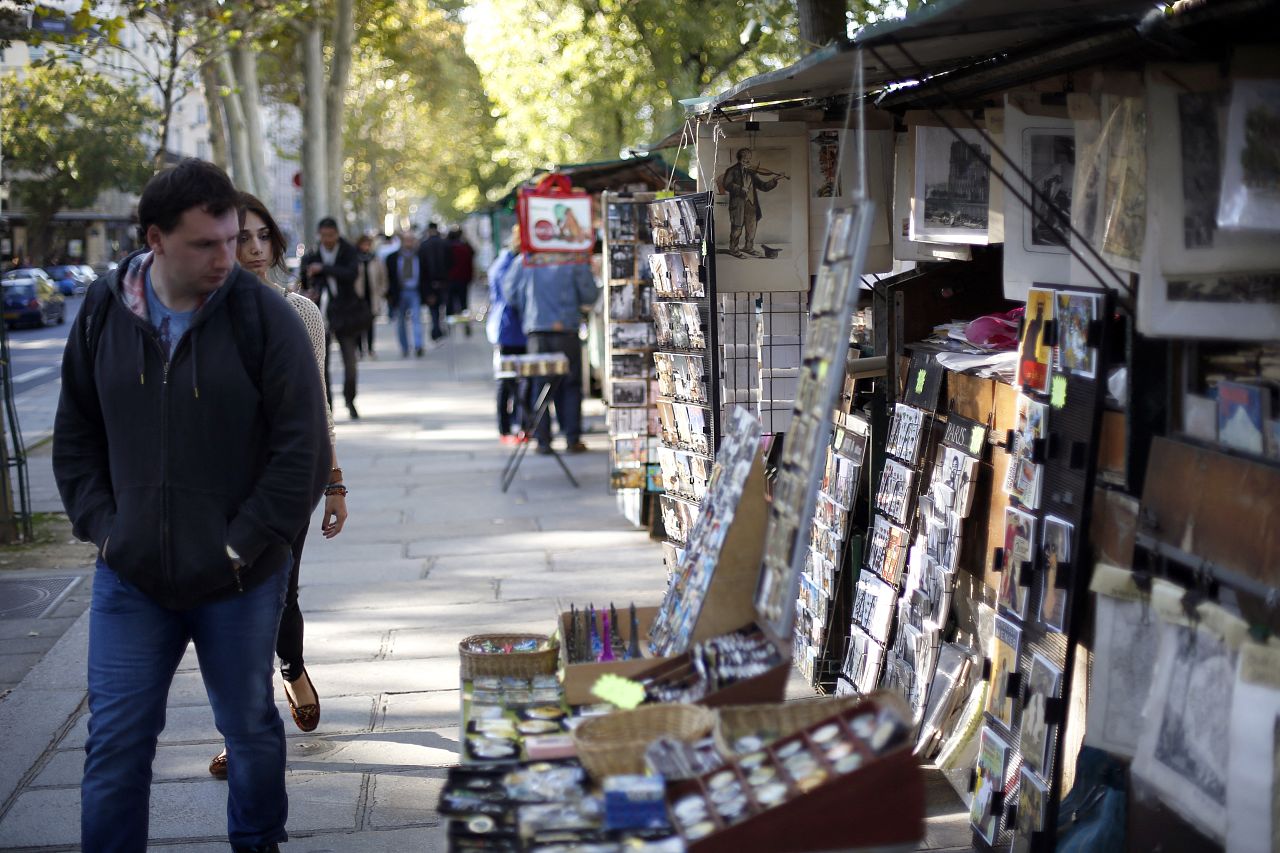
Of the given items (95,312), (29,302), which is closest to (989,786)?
(95,312)

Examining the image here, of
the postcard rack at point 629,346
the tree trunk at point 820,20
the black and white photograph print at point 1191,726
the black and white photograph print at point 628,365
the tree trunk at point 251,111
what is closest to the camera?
the black and white photograph print at point 1191,726

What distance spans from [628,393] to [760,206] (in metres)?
4.19

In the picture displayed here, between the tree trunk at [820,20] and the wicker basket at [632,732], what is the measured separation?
202 inches

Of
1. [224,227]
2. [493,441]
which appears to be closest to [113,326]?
[224,227]

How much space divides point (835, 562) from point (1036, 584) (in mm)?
1702

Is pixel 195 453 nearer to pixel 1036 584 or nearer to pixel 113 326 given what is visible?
pixel 113 326

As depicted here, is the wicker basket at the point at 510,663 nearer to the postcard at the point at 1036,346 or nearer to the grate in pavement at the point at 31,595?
the postcard at the point at 1036,346

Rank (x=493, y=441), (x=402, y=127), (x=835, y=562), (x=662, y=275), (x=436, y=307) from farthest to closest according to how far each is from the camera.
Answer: (x=402, y=127) → (x=436, y=307) → (x=493, y=441) → (x=662, y=275) → (x=835, y=562)

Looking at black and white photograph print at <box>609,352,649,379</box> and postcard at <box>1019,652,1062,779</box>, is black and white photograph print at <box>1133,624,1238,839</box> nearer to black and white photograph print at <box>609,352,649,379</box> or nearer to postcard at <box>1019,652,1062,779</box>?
postcard at <box>1019,652,1062,779</box>

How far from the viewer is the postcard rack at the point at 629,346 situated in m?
9.35

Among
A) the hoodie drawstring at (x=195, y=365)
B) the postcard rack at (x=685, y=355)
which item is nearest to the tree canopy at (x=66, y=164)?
the postcard rack at (x=685, y=355)

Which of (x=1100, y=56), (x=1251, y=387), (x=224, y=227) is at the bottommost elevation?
(x=1251, y=387)

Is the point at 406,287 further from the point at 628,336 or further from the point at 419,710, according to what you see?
the point at 419,710

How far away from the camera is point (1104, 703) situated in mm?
3434
